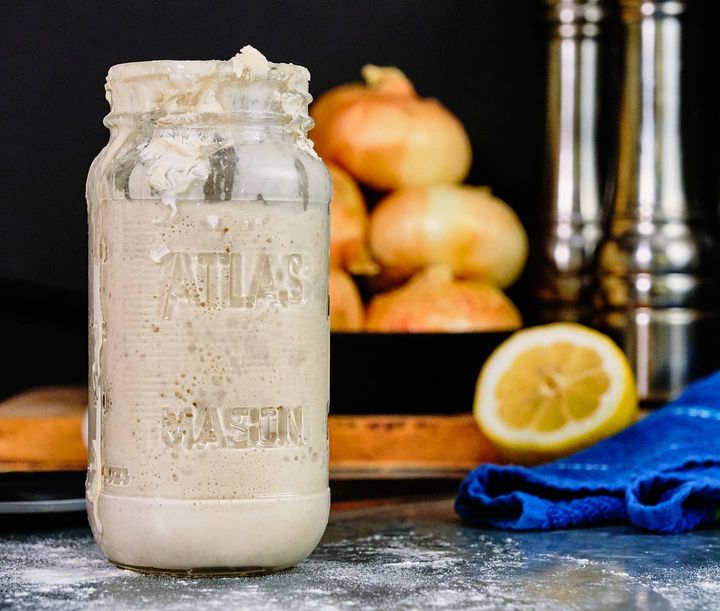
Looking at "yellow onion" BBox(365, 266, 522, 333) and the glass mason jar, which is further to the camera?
"yellow onion" BBox(365, 266, 522, 333)

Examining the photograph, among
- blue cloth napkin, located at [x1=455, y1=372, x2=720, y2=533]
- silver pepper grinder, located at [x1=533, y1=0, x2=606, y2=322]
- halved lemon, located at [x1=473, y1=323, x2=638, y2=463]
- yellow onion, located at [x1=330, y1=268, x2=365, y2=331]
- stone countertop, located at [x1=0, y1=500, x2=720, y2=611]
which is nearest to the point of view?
stone countertop, located at [x1=0, y1=500, x2=720, y2=611]

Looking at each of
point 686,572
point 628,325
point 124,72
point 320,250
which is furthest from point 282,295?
point 628,325

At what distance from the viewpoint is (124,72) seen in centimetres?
68

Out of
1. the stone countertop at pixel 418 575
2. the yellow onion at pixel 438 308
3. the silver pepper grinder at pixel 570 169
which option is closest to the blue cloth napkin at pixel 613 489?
the stone countertop at pixel 418 575

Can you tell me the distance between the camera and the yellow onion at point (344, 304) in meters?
1.18

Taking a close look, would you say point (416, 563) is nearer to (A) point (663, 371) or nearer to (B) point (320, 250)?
(B) point (320, 250)

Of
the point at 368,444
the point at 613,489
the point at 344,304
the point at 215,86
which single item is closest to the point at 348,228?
the point at 344,304

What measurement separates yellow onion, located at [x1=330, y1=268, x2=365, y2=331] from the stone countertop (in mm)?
354

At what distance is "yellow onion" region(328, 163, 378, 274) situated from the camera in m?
1.22

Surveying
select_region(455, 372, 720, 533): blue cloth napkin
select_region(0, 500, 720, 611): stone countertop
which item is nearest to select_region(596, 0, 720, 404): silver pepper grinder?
select_region(455, 372, 720, 533): blue cloth napkin

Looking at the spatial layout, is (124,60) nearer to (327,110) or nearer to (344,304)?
(327,110)

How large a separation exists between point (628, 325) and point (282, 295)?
63cm

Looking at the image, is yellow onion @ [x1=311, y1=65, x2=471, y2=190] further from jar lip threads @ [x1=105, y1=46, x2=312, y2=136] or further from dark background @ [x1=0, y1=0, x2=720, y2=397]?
jar lip threads @ [x1=105, y1=46, x2=312, y2=136]

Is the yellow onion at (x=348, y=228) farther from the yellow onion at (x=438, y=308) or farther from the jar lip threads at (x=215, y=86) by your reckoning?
the jar lip threads at (x=215, y=86)
